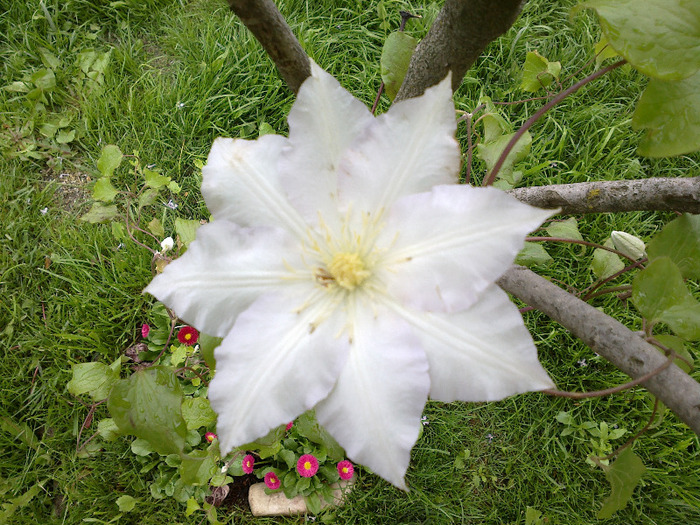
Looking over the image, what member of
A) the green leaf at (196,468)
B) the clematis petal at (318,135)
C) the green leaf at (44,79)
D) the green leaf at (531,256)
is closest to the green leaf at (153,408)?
the green leaf at (196,468)

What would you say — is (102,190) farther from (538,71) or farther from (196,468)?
(538,71)

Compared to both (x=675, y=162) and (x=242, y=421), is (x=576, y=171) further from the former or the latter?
(x=242, y=421)

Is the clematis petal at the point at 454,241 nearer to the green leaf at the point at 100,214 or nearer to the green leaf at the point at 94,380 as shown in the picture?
the green leaf at the point at 94,380

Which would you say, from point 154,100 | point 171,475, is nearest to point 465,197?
point 171,475

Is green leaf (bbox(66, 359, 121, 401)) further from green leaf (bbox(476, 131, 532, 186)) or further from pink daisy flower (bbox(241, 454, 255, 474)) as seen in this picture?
green leaf (bbox(476, 131, 532, 186))

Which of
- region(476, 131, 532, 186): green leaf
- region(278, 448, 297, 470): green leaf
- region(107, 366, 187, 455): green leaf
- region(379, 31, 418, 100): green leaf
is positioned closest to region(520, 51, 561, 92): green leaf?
region(476, 131, 532, 186): green leaf

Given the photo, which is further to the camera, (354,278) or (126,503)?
(126,503)

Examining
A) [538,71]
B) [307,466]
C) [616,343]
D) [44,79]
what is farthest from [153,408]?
[44,79]
